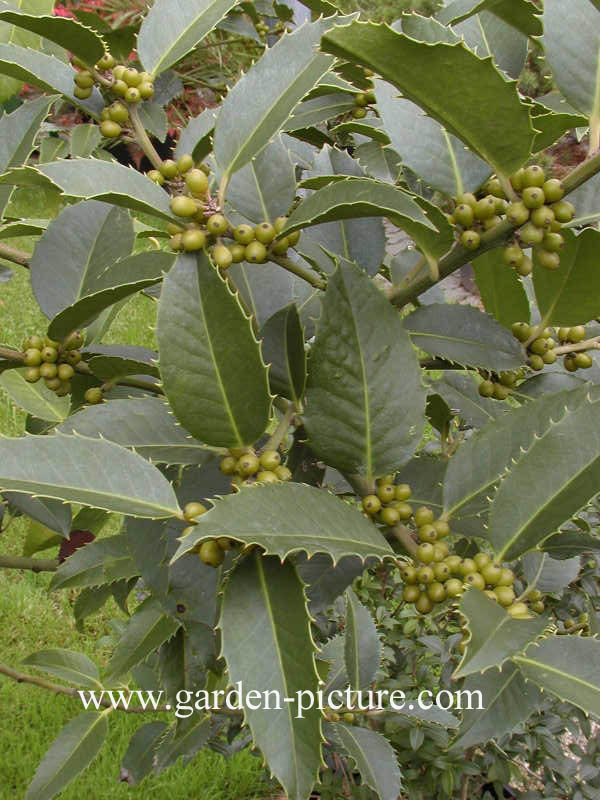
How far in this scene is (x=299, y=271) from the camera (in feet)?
2.80

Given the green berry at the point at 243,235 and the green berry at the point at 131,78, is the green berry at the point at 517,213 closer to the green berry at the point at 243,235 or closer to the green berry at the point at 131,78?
the green berry at the point at 243,235

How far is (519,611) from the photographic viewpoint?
2.44 feet

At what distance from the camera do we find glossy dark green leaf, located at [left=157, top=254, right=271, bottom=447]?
2.28 feet

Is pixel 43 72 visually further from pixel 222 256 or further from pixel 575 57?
pixel 575 57

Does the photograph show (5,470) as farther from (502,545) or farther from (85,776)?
(85,776)

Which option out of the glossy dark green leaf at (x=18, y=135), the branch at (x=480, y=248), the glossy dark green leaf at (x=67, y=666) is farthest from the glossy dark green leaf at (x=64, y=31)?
the glossy dark green leaf at (x=67, y=666)

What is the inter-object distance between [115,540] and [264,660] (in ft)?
2.47

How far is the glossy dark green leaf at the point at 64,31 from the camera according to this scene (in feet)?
2.77

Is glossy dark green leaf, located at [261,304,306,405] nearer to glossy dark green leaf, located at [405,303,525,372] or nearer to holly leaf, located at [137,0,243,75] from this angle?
glossy dark green leaf, located at [405,303,525,372]

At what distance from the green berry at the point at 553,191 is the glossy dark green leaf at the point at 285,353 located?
258mm

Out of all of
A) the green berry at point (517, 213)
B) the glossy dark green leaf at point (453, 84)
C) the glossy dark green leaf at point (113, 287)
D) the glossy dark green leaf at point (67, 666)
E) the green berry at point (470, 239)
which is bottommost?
the glossy dark green leaf at point (67, 666)

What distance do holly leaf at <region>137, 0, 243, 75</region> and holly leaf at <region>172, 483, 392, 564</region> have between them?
22.3 inches

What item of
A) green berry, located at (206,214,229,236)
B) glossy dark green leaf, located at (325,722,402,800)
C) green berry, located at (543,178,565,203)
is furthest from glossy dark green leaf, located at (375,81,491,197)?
glossy dark green leaf, located at (325,722,402,800)

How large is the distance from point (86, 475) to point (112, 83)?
1.65ft
